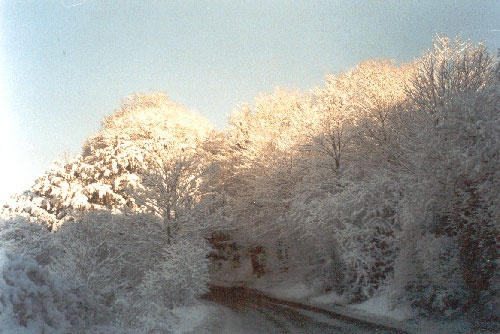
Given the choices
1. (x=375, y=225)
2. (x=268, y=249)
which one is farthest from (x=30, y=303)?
(x=268, y=249)

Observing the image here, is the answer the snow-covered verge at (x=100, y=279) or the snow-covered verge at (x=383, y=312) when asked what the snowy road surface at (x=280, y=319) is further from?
the snow-covered verge at (x=100, y=279)

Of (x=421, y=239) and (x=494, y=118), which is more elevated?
(x=494, y=118)

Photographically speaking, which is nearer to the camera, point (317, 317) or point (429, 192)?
point (429, 192)

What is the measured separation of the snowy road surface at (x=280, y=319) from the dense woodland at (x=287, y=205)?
7.61 feet

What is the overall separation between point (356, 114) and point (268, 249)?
1552 centimetres

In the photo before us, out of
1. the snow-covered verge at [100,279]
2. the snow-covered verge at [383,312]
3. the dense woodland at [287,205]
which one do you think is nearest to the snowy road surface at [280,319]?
the snow-covered verge at [383,312]

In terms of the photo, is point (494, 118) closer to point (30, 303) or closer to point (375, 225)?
point (375, 225)

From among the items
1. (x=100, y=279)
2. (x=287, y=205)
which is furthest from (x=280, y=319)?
(x=287, y=205)

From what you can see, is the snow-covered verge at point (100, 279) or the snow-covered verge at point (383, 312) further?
the snow-covered verge at point (383, 312)

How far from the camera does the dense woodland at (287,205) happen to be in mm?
13703

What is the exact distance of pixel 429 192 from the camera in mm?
15180

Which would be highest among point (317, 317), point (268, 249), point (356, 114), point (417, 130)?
point (356, 114)

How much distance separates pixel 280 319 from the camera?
16.6 meters

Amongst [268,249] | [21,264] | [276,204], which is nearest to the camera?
[21,264]
